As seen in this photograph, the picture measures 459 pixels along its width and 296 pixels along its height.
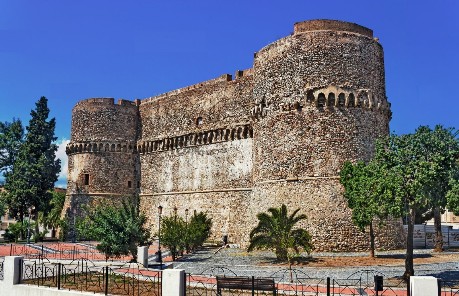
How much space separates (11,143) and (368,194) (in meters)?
35.9

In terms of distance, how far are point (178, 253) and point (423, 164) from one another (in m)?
15.1

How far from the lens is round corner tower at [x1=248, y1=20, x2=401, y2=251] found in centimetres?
2612

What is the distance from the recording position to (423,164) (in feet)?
56.2

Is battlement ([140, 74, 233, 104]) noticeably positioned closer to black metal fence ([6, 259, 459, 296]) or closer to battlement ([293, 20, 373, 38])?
battlement ([293, 20, 373, 38])

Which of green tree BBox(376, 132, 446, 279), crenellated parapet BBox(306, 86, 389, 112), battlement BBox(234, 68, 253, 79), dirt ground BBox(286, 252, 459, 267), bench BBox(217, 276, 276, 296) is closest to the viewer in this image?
bench BBox(217, 276, 276, 296)

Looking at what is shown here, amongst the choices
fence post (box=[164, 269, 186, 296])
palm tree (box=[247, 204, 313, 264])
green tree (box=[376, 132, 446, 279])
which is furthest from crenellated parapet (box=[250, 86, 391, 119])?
fence post (box=[164, 269, 186, 296])

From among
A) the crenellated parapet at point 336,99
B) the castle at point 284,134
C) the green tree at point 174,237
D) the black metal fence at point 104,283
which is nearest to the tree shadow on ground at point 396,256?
the castle at point 284,134

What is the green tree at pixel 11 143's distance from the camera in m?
45.1

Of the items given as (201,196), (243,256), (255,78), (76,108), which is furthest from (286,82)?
(76,108)

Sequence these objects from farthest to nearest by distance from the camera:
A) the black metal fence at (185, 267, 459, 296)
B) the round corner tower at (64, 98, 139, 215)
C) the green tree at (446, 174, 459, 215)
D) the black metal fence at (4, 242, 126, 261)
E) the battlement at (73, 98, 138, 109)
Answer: the battlement at (73, 98, 138, 109) → the round corner tower at (64, 98, 139, 215) → the black metal fence at (4, 242, 126, 261) → the green tree at (446, 174, 459, 215) → the black metal fence at (185, 267, 459, 296)

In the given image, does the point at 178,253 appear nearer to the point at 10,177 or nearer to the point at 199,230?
the point at 199,230

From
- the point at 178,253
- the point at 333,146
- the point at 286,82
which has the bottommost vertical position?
the point at 178,253

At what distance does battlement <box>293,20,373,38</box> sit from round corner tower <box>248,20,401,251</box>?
0.18 feet

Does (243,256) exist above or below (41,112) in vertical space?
below
